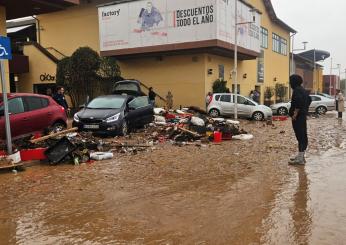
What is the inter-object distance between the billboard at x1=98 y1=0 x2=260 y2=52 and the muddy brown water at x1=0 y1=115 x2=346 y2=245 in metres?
14.2

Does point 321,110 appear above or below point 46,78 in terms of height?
below

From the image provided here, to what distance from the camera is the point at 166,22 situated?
24438 millimetres

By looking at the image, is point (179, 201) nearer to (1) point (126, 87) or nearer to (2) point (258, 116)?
(1) point (126, 87)

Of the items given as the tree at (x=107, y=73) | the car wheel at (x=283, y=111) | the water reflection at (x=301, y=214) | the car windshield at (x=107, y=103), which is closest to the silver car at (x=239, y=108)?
the car wheel at (x=283, y=111)

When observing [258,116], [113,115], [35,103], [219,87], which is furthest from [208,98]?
[35,103]

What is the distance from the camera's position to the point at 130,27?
2580cm

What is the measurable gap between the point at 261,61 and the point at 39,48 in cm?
1879

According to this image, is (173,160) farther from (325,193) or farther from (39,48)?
(39,48)

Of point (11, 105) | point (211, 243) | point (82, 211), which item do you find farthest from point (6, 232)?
point (11, 105)

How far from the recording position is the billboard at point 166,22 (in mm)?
23250

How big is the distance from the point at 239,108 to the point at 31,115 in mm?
13550

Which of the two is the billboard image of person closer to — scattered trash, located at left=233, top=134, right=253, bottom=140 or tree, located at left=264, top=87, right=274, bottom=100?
scattered trash, located at left=233, top=134, right=253, bottom=140

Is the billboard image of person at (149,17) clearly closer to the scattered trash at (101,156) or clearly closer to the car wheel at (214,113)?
the car wheel at (214,113)

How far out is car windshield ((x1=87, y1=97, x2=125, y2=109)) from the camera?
48.4 feet
